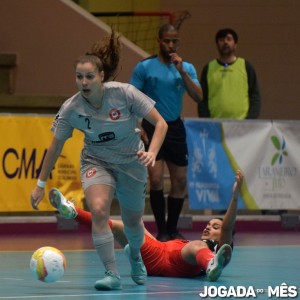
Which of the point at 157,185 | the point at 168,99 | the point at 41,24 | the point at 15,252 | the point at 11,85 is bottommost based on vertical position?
the point at 15,252

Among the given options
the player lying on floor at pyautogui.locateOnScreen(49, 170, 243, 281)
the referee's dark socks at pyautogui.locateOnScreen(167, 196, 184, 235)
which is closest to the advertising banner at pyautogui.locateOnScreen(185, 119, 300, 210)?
the referee's dark socks at pyautogui.locateOnScreen(167, 196, 184, 235)

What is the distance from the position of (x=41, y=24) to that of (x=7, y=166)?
403cm

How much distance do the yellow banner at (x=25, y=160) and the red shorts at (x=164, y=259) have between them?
5.21m

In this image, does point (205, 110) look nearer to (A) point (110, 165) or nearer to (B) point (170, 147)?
(B) point (170, 147)

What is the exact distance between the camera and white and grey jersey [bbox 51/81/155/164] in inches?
361

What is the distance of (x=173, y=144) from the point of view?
13531 mm

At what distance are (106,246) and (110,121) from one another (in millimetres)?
979

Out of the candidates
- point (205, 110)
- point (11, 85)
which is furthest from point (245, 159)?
point (11, 85)

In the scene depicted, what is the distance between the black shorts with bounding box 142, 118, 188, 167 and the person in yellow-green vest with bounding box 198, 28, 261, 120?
2231 millimetres

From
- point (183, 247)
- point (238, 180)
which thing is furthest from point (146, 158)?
point (183, 247)

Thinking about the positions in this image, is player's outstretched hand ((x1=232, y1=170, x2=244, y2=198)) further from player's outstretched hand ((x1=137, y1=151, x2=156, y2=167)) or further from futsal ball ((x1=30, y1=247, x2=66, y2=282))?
futsal ball ((x1=30, y1=247, x2=66, y2=282))

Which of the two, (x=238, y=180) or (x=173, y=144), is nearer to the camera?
(x=238, y=180)

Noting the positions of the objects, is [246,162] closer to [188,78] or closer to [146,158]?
[188,78]

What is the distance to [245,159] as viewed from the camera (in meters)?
16.0
